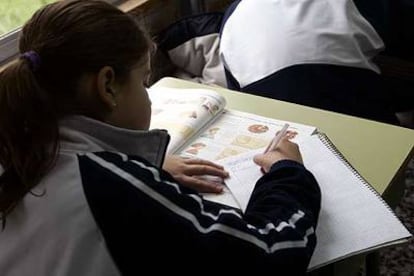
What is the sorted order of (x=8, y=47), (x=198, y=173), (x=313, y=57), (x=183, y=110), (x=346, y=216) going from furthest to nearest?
(x=8, y=47), (x=313, y=57), (x=183, y=110), (x=198, y=173), (x=346, y=216)

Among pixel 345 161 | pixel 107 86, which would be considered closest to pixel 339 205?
pixel 345 161

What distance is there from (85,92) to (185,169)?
12.9 inches

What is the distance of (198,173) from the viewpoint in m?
1.13

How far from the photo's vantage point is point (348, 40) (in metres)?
1.71

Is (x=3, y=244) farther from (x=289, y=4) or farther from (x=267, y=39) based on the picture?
(x=289, y=4)

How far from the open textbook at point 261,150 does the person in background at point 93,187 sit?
0.31 ft

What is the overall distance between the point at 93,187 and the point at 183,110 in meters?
0.60

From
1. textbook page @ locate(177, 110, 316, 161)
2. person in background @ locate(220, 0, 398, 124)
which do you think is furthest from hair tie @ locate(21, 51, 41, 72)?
person in background @ locate(220, 0, 398, 124)

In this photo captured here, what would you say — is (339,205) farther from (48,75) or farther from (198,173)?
(48,75)

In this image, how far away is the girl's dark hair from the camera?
0.79 meters

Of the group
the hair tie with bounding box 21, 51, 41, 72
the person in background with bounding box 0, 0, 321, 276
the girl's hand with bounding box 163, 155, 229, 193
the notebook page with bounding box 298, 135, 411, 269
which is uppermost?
the hair tie with bounding box 21, 51, 41, 72

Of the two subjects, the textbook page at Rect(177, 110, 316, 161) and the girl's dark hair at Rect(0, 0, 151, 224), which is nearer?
the girl's dark hair at Rect(0, 0, 151, 224)

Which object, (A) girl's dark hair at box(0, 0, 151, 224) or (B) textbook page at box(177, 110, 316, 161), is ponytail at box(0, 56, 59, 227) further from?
(B) textbook page at box(177, 110, 316, 161)

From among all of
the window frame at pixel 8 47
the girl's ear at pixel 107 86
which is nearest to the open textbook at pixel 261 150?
the girl's ear at pixel 107 86
